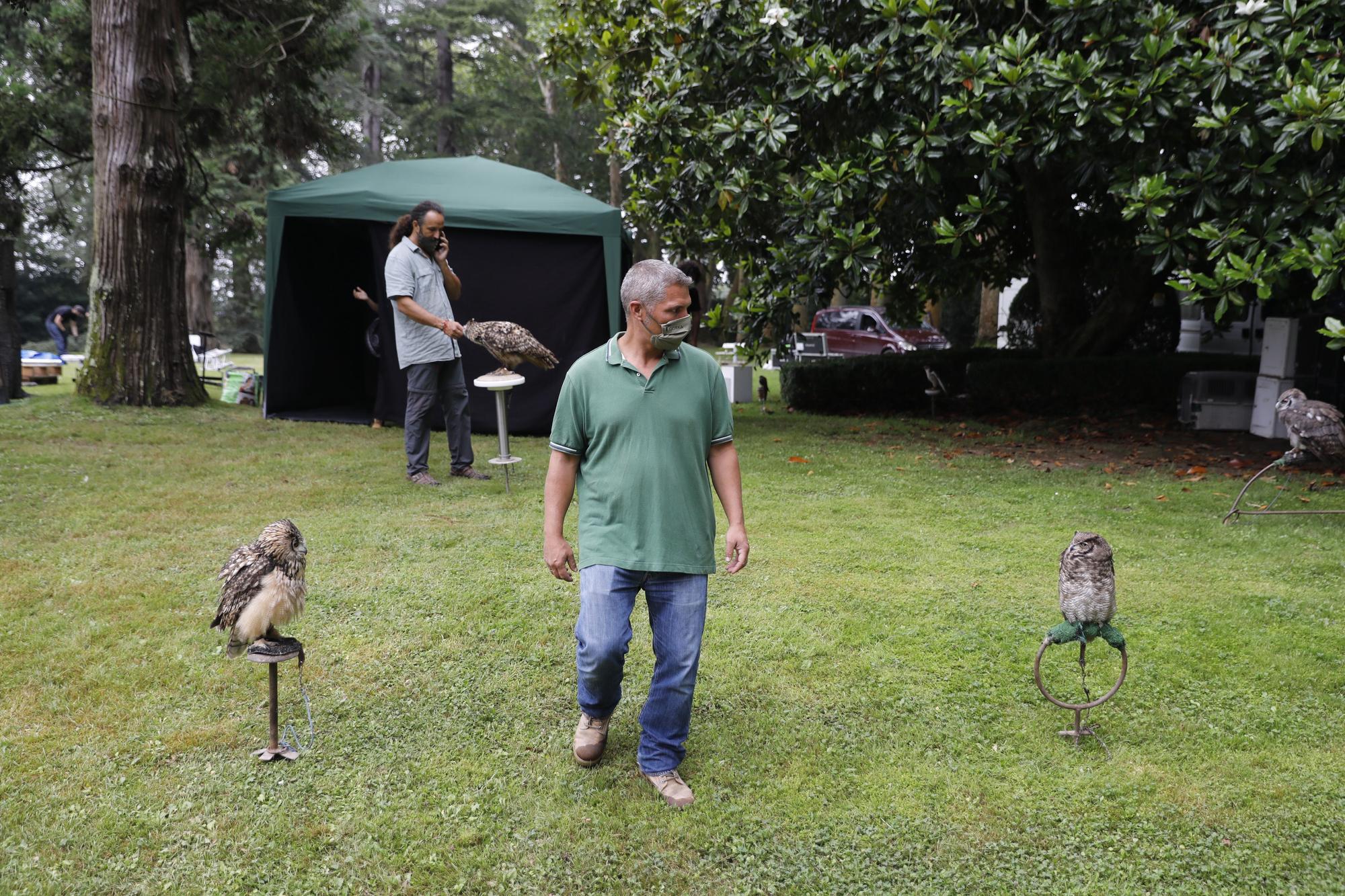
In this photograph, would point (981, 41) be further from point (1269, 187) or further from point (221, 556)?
point (221, 556)

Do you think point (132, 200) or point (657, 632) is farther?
point (132, 200)

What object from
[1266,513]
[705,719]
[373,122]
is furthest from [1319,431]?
[373,122]

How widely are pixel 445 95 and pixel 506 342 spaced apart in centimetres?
2816

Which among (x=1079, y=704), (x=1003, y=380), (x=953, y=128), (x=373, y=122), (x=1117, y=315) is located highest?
(x=373, y=122)

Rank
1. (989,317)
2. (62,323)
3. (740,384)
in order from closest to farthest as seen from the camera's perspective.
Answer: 1. (740,384)
2. (62,323)
3. (989,317)

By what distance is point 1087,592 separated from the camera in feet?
10.2

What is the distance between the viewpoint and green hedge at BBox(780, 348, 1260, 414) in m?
12.1

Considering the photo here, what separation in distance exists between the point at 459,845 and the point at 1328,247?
6676 mm

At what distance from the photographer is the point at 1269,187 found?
290 inches

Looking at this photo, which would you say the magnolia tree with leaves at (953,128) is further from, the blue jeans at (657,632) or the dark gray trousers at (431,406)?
the blue jeans at (657,632)

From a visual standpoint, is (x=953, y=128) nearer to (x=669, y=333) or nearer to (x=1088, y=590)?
(x=1088, y=590)

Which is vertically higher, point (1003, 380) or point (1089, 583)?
point (1003, 380)

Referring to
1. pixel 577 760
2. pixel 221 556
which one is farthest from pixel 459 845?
pixel 221 556

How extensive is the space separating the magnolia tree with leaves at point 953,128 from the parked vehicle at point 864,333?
11.0m
